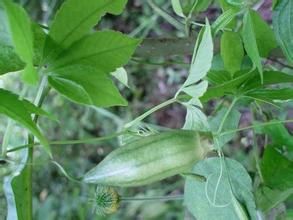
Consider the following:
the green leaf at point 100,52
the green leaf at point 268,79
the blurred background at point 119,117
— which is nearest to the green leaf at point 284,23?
the green leaf at point 268,79

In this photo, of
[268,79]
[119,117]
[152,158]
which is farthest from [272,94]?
[119,117]

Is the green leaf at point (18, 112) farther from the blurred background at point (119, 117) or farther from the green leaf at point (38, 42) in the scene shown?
the blurred background at point (119, 117)

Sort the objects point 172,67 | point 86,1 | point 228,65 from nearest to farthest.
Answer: point 86,1
point 228,65
point 172,67

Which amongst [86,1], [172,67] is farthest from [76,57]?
[172,67]

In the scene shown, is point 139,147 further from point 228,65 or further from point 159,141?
point 228,65

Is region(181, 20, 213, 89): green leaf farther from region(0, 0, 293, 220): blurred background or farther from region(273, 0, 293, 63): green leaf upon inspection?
region(0, 0, 293, 220): blurred background

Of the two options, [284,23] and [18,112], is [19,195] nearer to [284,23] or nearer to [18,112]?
[18,112]

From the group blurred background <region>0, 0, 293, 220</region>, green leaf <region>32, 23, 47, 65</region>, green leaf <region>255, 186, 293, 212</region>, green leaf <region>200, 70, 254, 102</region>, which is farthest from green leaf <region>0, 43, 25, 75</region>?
blurred background <region>0, 0, 293, 220</region>

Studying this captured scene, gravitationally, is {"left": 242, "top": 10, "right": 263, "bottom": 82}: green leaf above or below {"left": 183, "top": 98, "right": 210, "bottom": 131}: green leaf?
above
